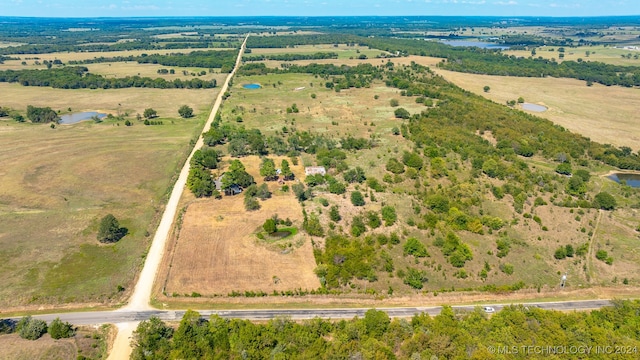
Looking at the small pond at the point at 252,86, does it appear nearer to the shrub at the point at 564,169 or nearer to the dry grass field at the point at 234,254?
the dry grass field at the point at 234,254

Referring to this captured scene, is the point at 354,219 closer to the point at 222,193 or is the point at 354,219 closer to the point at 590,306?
the point at 222,193

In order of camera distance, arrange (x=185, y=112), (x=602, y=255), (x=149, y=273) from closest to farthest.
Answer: (x=149, y=273) → (x=602, y=255) → (x=185, y=112)

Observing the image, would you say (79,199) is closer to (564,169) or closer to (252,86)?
(564,169)

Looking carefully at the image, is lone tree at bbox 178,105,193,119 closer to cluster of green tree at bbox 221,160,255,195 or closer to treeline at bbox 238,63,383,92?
cluster of green tree at bbox 221,160,255,195

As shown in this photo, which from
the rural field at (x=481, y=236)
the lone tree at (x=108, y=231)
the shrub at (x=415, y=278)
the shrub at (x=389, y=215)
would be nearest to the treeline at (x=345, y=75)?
the rural field at (x=481, y=236)

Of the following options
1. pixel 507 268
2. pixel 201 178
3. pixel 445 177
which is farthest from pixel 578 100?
pixel 201 178

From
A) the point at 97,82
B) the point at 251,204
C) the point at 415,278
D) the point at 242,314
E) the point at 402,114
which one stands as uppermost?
the point at 402,114
